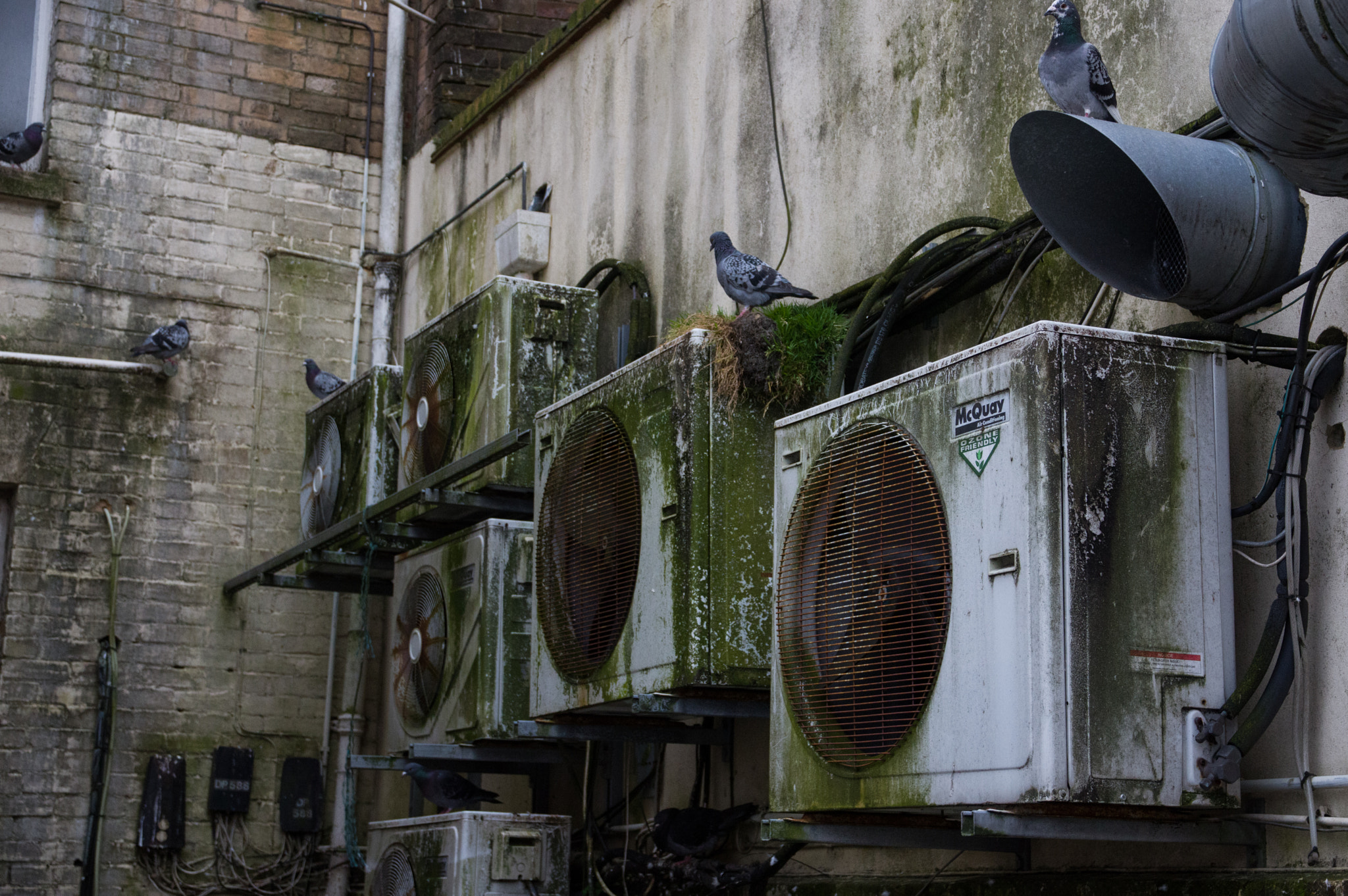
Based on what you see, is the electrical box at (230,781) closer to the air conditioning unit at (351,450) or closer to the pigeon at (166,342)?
the air conditioning unit at (351,450)

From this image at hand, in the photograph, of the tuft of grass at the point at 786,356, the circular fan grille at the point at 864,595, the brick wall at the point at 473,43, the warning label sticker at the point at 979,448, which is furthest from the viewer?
the brick wall at the point at 473,43

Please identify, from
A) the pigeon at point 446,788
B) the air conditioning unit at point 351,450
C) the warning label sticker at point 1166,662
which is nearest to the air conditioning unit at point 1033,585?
the warning label sticker at point 1166,662

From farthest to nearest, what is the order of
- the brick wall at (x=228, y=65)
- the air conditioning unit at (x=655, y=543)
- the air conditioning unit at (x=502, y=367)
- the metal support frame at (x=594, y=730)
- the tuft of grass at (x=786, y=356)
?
the brick wall at (x=228, y=65) < the air conditioning unit at (x=502, y=367) < the metal support frame at (x=594, y=730) < the tuft of grass at (x=786, y=356) < the air conditioning unit at (x=655, y=543)

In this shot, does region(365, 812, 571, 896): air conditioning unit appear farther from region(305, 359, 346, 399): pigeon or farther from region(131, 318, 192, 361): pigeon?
region(131, 318, 192, 361): pigeon

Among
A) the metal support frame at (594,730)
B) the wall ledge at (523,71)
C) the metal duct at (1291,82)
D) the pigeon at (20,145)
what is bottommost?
the metal support frame at (594,730)

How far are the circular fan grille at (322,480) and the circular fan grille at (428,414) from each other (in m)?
0.73

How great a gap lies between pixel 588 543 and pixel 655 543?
37 cm

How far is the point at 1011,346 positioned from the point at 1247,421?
57 centimetres

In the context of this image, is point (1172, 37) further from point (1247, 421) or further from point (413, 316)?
point (413, 316)

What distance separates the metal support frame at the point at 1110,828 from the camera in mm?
2771

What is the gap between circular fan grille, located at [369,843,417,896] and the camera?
4898 mm

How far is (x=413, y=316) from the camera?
7672mm

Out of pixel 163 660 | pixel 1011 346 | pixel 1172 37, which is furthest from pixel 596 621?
pixel 163 660

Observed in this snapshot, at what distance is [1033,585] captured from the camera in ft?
9.02
